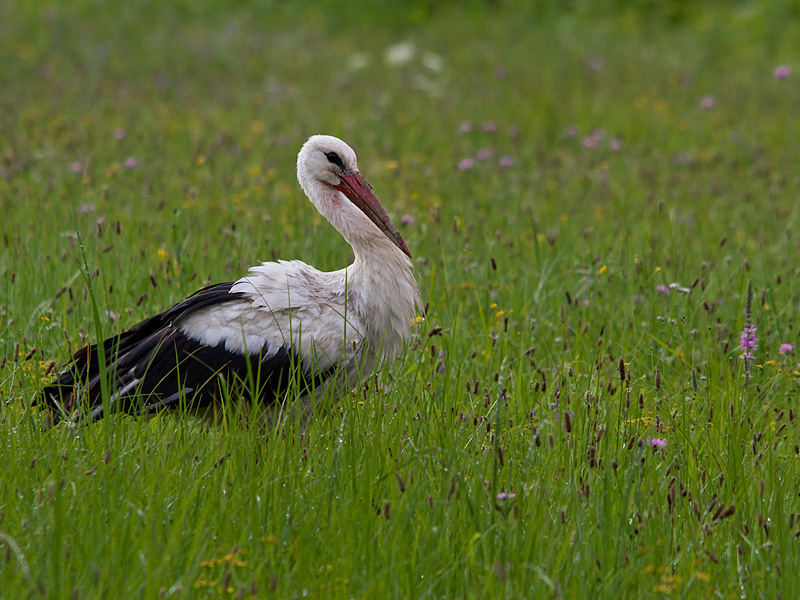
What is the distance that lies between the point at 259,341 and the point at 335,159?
967mm

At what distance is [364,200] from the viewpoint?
4477 mm

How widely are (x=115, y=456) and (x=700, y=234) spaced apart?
501 cm

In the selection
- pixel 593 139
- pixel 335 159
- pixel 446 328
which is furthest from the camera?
pixel 593 139

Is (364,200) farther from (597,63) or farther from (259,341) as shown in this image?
(597,63)

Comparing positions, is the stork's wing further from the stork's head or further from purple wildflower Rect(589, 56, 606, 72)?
purple wildflower Rect(589, 56, 606, 72)

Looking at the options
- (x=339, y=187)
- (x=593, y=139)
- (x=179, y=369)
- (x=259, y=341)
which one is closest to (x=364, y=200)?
(x=339, y=187)

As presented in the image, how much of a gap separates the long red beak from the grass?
1.72 feet

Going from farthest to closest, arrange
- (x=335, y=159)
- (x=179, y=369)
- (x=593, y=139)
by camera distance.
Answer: (x=593, y=139)
(x=335, y=159)
(x=179, y=369)

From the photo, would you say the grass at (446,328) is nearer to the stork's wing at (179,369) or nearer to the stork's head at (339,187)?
the stork's wing at (179,369)

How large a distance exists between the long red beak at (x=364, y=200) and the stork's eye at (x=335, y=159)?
0.16 feet

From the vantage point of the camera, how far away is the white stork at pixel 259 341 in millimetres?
3898

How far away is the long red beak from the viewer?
14.6 feet

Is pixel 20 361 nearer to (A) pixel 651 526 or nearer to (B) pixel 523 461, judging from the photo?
(B) pixel 523 461

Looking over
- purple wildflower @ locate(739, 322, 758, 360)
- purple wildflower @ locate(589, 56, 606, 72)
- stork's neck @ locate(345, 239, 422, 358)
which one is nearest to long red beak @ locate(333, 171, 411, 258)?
stork's neck @ locate(345, 239, 422, 358)
